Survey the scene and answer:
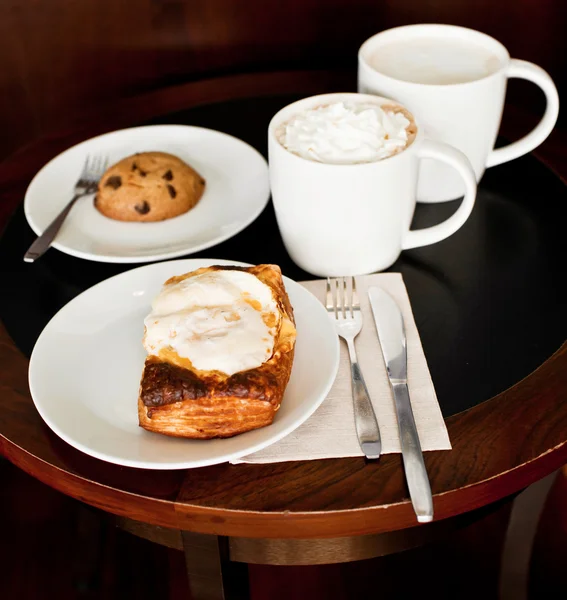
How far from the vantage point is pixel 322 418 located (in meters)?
0.68

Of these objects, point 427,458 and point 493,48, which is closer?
point 427,458

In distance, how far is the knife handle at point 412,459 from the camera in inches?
23.1

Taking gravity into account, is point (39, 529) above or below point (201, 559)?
below

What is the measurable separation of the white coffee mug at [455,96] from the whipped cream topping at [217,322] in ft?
1.16

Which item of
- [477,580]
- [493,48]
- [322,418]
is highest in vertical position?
[493,48]

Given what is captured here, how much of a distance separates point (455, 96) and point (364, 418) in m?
0.44

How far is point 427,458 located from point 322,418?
10 centimetres

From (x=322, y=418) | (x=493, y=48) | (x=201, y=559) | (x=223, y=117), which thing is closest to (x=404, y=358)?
(x=322, y=418)

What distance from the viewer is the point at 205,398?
624mm

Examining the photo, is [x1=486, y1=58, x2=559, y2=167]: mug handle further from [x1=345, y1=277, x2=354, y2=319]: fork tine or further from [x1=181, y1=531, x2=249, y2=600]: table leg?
[x1=181, y1=531, x2=249, y2=600]: table leg

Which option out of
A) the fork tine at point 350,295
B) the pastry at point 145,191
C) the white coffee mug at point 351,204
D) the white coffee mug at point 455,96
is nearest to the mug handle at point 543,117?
the white coffee mug at point 455,96

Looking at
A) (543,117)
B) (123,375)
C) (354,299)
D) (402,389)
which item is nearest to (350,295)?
(354,299)

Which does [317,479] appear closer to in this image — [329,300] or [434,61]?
[329,300]

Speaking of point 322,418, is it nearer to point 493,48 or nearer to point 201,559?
point 201,559
